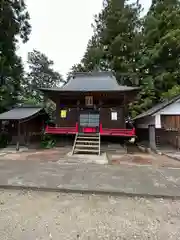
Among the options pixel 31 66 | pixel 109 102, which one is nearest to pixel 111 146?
pixel 109 102

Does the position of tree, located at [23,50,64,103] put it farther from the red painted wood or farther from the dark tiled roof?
the red painted wood

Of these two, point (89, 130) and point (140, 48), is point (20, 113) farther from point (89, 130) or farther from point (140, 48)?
point (140, 48)

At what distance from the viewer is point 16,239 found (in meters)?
2.03

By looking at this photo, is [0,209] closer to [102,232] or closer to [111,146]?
[102,232]

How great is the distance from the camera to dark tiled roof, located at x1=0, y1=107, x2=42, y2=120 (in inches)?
420

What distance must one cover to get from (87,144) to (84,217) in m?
6.45

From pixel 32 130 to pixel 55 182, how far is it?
9.47 meters

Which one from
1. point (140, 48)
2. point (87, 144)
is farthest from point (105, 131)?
point (140, 48)

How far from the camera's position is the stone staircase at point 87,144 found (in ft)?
26.9

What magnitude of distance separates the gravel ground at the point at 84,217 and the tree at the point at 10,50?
12.1 metres

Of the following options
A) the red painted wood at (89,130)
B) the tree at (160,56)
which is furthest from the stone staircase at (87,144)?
the tree at (160,56)

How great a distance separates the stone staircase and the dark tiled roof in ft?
12.6

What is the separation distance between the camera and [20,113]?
38.7 feet

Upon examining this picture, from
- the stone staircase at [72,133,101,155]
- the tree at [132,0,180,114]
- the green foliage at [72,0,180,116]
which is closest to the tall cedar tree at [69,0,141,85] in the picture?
the green foliage at [72,0,180,116]
